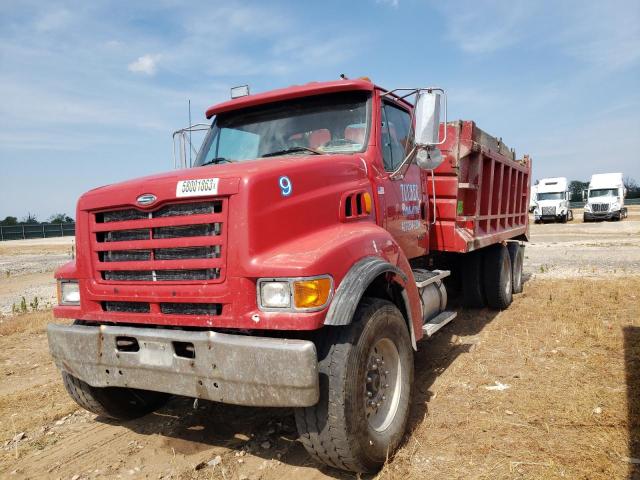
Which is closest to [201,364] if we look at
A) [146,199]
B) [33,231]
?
[146,199]

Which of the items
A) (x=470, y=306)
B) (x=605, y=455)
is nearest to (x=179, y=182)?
(x=605, y=455)

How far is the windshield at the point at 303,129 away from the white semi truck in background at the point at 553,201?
3343 cm

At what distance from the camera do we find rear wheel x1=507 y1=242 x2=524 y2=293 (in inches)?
324

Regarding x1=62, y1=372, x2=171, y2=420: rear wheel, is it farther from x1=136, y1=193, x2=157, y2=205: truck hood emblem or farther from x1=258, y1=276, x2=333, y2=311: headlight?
x1=258, y1=276, x2=333, y2=311: headlight

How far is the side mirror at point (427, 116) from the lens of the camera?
3885 mm

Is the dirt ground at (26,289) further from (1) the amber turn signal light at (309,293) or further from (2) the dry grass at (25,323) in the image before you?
(1) the amber turn signal light at (309,293)

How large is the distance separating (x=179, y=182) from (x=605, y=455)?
320cm

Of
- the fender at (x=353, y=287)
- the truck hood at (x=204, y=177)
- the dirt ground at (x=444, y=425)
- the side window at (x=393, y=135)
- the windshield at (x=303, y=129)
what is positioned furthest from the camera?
the side window at (x=393, y=135)

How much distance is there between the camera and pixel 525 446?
328 centimetres

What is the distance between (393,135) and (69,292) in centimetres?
303

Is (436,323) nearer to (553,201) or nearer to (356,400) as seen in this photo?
(356,400)

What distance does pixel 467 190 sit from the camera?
600 centimetres

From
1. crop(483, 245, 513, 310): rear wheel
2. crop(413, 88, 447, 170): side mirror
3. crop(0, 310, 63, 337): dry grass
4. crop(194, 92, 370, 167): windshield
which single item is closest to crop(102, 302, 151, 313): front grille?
crop(194, 92, 370, 167): windshield

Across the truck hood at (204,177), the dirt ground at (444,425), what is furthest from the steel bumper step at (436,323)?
the truck hood at (204,177)
